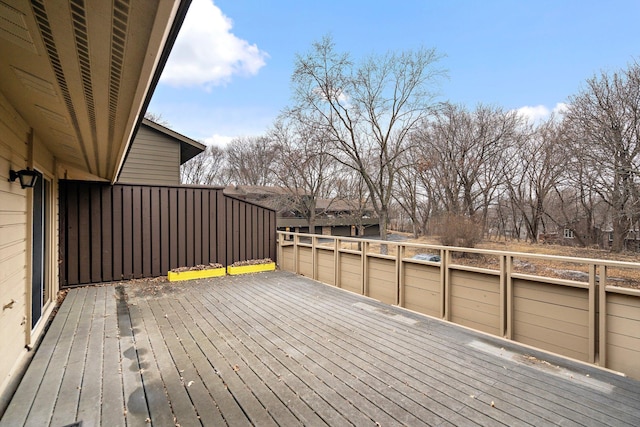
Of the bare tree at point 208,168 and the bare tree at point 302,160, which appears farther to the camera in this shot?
the bare tree at point 208,168

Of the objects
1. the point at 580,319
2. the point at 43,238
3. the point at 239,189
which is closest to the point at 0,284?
the point at 43,238

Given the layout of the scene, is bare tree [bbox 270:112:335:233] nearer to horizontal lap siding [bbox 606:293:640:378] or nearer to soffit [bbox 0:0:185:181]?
soffit [bbox 0:0:185:181]

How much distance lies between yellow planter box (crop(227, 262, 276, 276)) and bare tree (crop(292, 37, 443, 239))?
6117mm

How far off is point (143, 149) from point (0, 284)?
7.29 meters

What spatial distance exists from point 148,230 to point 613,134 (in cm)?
1390

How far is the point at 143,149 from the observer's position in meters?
8.48

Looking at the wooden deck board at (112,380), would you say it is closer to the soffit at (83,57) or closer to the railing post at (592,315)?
the soffit at (83,57)

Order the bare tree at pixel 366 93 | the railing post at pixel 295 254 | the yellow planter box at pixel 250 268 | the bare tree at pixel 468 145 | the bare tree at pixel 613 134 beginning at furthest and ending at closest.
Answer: the bare tree at pixel 468 145 < the bare tree at pixel 366 93 < the bare tree at pixel 613 134 < the railing post at pixel 295 254 < the yellow planter box at pixel 250 268

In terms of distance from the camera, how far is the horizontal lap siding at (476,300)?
10.8 feet

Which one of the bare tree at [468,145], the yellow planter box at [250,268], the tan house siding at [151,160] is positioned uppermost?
the bare tree at [468,145]

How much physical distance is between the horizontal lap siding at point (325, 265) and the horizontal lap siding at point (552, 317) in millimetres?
3012

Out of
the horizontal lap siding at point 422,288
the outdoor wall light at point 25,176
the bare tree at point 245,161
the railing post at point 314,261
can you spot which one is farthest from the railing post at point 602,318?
the bare tree at point 245,161

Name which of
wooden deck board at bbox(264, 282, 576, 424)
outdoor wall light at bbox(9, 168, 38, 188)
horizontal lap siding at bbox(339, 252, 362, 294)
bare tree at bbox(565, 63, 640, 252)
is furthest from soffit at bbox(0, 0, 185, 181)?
bare tree at bbox(565, 63, 640, 252)

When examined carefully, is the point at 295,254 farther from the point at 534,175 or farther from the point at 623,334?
the point at 534,175
